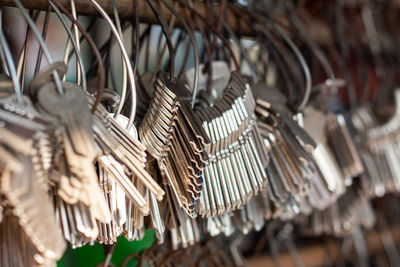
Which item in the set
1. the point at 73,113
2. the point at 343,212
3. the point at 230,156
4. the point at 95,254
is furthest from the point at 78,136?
the point at 343,212

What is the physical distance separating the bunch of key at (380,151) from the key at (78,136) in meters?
0.53

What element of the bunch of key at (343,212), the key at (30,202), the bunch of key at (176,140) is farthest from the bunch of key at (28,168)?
the bunch of key at (343,212)

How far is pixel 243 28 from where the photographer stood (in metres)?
0.67

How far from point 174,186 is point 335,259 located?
66 cm

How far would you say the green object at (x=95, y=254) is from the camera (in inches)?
22.2

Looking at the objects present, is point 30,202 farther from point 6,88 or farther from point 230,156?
point 230,156

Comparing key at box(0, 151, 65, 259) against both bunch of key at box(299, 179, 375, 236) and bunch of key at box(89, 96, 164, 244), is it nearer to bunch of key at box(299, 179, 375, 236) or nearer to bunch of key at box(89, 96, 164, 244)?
bunch of key at box(89, 96, 164, 244)

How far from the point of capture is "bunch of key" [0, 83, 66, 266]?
0.28 metres

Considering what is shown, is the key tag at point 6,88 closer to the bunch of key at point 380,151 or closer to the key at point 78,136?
the key at point 78,136

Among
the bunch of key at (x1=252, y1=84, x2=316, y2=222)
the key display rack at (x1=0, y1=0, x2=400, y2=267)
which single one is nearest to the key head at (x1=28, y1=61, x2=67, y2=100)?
the key display rack at (x1=0, y1=0, x2=400, y2=267)

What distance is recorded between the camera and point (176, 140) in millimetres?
390

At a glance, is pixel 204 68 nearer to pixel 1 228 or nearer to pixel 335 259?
pixel 1 228

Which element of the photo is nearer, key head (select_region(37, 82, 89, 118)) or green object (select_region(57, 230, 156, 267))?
key head (select_region(37, 82, 89, 118))

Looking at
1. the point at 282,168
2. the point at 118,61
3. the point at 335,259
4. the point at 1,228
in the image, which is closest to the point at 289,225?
the point at 335,259
